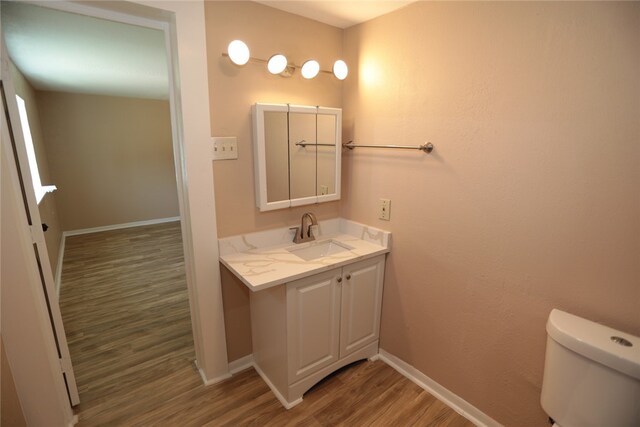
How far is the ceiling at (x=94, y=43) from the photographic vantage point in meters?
1.72

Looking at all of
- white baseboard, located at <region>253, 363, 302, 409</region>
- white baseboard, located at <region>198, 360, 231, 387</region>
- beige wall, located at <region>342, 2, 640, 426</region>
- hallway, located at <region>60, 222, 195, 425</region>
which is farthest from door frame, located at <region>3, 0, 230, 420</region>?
beige wall, located at <region>342, 2, 640, 426</region>

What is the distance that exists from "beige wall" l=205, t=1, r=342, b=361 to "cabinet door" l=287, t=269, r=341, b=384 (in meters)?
0.46

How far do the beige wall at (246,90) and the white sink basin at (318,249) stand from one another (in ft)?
0.64

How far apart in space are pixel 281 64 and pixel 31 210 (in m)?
1.41

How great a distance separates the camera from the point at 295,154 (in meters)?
1.94

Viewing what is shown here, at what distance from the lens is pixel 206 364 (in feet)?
6.15

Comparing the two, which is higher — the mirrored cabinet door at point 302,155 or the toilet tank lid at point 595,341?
→ the mirrored cabinet door at point 302,155

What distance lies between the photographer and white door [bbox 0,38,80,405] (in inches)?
51.7

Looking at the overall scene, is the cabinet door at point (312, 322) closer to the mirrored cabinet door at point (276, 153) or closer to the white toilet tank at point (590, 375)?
the mirrored cabinet door at point (276, 153)

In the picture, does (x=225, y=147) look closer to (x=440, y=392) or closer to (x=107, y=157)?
(x=440, y=392)

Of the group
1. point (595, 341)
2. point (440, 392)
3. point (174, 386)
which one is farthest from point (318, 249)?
point (595, 341)

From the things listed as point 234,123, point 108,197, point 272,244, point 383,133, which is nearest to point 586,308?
point 383,133

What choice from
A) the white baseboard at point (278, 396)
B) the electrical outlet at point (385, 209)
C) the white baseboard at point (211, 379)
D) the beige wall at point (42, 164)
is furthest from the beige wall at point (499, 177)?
the beige wall at point (42, 164)

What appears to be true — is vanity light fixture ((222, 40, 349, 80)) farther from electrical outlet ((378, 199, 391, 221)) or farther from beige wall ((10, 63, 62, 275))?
beige wall ((10, 63, 62, 275))
